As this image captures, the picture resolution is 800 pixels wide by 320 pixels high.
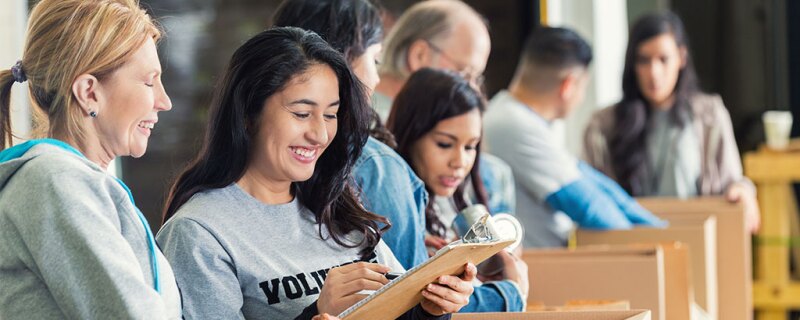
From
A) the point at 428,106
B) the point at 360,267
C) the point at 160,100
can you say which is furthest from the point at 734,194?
the point at 160,100

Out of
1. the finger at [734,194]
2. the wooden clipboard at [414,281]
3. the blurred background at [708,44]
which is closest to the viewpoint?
the wooden clipboard at [414,281]

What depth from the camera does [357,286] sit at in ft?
5.99

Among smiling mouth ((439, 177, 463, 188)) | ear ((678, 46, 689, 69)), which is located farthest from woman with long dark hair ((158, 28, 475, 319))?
ear ((678, 46, 689, 69))

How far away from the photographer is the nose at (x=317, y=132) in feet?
6.50

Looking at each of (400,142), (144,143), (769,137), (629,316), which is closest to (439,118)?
(400,142)

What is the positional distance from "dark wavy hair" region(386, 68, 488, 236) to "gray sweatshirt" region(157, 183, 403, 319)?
0.72 meters

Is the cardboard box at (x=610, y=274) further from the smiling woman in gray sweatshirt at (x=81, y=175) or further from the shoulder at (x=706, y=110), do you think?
the shoulder at (x=706, y=110)

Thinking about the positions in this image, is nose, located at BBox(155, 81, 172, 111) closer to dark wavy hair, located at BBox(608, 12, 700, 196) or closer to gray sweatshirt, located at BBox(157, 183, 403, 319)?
gray sweatshirt, located at BBox(157, 183, 403, 319)

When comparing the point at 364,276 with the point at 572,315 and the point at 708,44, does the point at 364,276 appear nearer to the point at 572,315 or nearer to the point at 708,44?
the point at 572,315

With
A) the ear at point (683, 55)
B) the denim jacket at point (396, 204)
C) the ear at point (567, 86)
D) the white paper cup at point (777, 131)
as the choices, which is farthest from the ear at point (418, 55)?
the white paper cup at point (777, 131)

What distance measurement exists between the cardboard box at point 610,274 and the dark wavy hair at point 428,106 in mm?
440

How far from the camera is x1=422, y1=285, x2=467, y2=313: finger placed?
1863 millimetres

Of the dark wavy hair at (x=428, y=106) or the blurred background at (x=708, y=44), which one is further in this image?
the blurred background at (x=708, y=44)

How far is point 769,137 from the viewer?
569cm
